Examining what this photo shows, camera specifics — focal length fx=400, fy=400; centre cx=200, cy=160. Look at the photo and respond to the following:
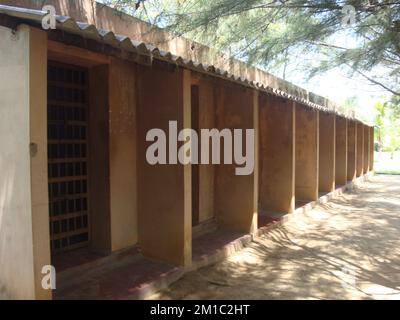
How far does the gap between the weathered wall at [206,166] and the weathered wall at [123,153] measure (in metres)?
1.84

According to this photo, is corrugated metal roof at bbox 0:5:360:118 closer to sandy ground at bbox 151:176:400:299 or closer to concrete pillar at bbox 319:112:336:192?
sandy ground at bbox 151:176:400:299

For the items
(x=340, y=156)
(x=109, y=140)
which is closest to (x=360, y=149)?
(x=340, y=156)

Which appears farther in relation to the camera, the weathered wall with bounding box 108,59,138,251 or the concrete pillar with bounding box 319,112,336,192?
the concrete pillar with bounding box 319,112,336,192

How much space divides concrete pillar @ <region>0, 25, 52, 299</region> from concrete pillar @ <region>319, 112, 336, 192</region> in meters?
11.0

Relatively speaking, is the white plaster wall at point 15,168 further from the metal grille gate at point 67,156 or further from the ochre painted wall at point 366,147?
the ochre painted wall at point 366,147

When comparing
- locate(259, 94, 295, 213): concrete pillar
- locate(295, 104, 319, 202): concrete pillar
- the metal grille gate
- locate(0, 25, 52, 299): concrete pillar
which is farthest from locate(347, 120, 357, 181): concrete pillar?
locate(0, 25, 52, 299): concrete pillar

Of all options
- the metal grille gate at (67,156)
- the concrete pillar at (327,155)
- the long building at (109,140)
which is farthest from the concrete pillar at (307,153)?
the metal grille gate at (67,156)

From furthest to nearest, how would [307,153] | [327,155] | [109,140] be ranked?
[327,155]
[307,153]
[109,140]

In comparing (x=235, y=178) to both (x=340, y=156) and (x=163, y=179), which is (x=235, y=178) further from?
(x=340, y=156)

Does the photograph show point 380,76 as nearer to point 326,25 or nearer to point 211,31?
point 326,25

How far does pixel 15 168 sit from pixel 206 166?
14.8ft

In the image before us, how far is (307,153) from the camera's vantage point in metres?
11.3

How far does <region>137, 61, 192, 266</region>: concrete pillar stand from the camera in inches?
216

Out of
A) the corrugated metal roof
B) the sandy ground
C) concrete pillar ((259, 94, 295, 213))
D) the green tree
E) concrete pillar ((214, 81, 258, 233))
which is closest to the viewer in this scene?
the corrugated metal roof
